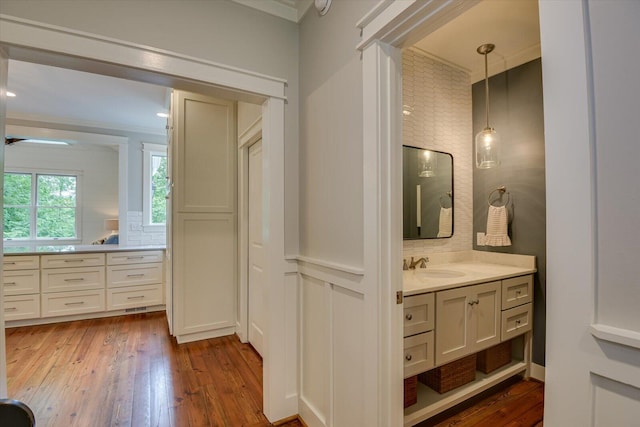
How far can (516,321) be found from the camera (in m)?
2.16

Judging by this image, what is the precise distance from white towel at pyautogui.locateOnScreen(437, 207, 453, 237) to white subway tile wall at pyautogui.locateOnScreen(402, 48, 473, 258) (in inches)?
2.5

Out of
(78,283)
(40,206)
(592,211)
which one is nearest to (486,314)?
(592,211)

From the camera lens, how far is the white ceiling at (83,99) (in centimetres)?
315

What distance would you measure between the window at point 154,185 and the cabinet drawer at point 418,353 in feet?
15.2

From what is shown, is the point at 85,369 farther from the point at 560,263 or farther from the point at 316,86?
the point at 560,263

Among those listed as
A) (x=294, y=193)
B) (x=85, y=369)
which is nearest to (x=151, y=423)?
(x=85, y=369)

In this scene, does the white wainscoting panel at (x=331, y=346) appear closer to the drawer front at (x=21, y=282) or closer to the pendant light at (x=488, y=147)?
the pendant light at (x=488, y=147)

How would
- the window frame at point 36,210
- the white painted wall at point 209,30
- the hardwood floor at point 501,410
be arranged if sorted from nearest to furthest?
the white painted wall at point 209,30 < the hardwood floor at point 501,410 < the window frame at point 36,210

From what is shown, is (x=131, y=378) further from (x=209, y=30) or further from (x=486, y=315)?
(x=486, y=315)

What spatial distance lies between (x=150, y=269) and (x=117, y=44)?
320 centimetres

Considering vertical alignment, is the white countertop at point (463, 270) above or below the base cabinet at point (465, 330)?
above

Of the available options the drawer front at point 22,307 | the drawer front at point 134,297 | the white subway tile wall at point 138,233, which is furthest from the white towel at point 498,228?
the white subway tile wall at point 138,233

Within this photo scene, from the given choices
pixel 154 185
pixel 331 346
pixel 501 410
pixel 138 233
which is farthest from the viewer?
pixel 154 185

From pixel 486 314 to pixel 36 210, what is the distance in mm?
7668
